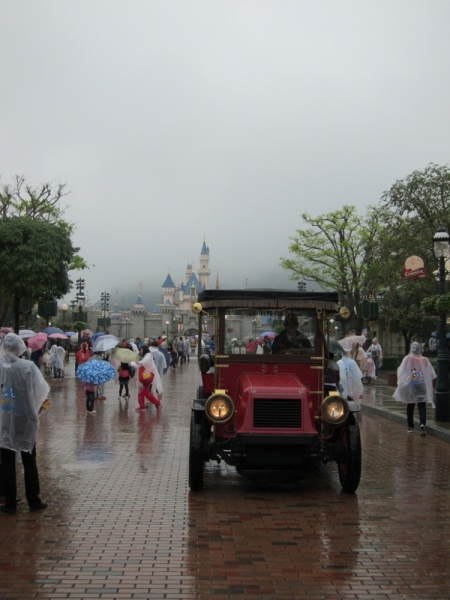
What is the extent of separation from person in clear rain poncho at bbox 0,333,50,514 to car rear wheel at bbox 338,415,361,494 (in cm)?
339

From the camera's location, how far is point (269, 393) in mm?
8758

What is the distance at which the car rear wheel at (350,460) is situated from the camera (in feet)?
29.0

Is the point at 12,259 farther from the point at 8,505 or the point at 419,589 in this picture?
the point at 419,589

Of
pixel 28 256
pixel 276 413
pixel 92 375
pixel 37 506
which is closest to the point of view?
pixel 37 506

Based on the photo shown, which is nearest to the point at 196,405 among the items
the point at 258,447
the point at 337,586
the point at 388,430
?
the point at 258,447

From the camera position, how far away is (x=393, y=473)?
10.5 metres

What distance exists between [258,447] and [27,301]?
2418cm

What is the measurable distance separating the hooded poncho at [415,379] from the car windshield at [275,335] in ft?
16.4

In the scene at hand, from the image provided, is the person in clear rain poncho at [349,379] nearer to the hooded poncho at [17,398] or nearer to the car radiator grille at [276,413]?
the car radiator grille at [276,413]

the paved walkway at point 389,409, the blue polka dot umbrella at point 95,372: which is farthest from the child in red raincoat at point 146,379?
the paved walkway at point 389,409

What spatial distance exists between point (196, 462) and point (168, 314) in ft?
501

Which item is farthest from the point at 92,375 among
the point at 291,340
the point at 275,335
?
the point at 291,340

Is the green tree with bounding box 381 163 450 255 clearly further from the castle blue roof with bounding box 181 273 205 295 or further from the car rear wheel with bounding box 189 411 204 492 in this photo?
the castle blue roof with bounding box 181 273 205 295

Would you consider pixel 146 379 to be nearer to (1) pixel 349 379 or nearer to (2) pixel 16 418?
(1) pixel 349 379
